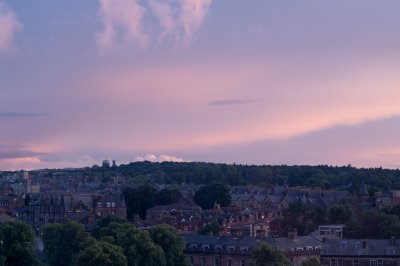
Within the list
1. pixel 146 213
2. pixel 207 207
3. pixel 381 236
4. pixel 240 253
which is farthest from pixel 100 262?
pixel 207 207

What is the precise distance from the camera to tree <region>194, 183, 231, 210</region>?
135 m

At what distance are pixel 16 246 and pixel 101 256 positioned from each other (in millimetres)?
7759

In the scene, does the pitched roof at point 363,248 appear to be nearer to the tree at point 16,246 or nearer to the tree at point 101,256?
the tree at point 101,256

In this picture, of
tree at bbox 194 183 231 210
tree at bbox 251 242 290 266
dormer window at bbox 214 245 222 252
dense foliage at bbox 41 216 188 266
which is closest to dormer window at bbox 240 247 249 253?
dormer window at bbox 214 245 222 252

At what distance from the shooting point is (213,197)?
137 m

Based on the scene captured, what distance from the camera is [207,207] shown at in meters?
137

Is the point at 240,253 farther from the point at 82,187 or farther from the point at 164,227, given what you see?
the point at 82,187

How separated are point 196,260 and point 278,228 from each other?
918 inches

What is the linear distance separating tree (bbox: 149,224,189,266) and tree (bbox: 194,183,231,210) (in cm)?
5927

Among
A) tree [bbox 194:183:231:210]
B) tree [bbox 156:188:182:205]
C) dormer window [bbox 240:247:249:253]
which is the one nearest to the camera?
dormer window [bbox 240:247:249:253]

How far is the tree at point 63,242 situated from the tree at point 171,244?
31.1 feet

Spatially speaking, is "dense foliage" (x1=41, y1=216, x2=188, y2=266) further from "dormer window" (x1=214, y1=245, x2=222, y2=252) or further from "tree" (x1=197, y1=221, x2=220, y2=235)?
"tree" (x1=197, y1=221, x2=220, y2=235)

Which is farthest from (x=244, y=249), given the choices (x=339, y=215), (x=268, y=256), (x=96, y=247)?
(x=339, y=215)

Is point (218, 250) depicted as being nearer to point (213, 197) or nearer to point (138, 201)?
Answer: point (138, 201)
